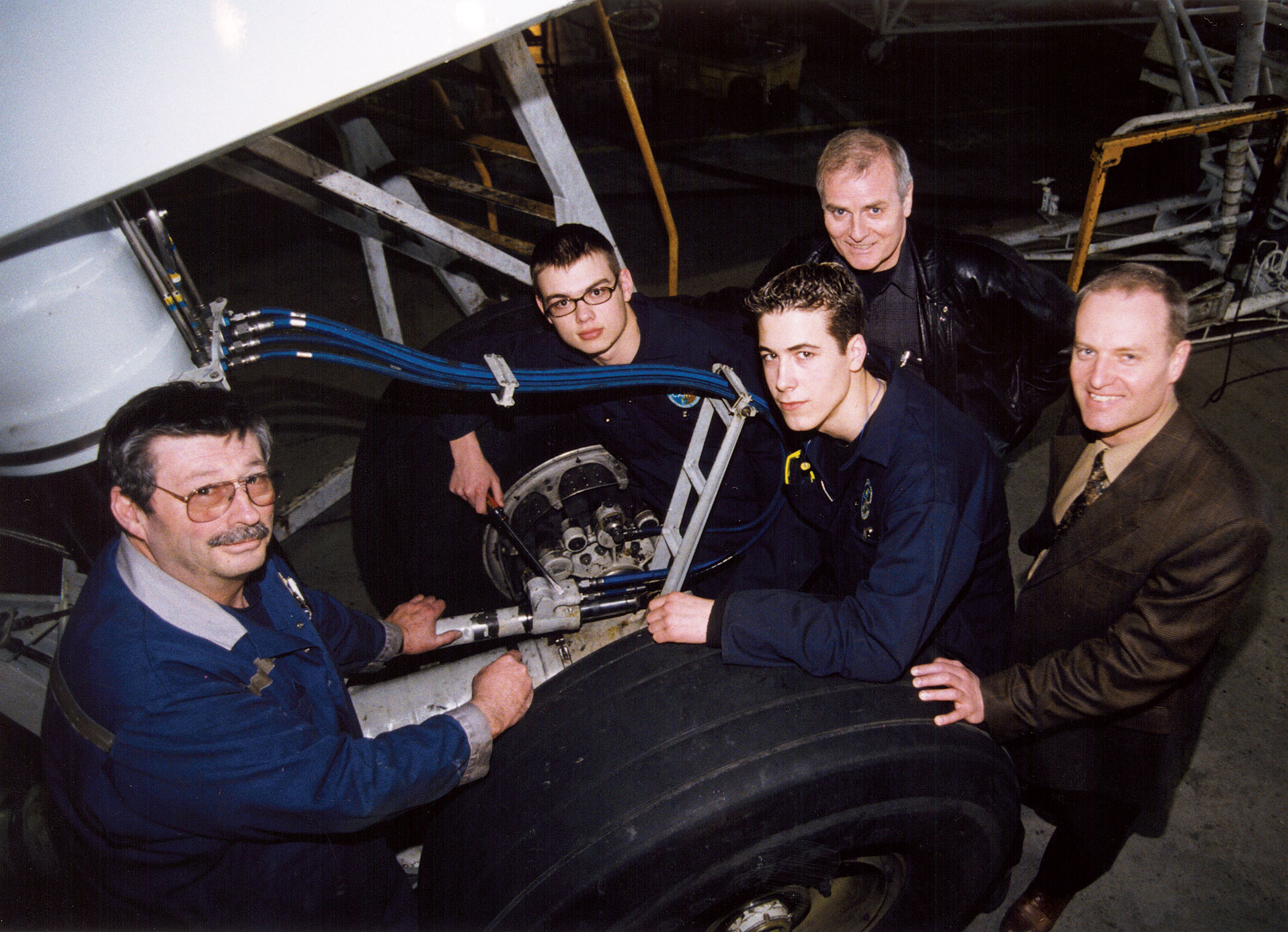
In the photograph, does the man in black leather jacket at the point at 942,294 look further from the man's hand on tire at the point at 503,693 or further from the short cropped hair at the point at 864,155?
the man's hand on tire at the point at 503,693

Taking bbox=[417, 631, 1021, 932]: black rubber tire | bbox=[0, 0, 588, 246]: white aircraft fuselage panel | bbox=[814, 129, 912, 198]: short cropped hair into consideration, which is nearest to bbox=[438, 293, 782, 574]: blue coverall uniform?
bbox=[814, 129, 912, 198]: short cropped hair

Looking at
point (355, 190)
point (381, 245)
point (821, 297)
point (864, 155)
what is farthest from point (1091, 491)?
point (381, 245)

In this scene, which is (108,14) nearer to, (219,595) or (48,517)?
(219,595)

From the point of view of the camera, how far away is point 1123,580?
1512mm

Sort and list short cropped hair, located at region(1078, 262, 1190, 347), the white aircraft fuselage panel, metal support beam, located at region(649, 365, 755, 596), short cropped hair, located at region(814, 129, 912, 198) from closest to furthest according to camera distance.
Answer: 1. the white aircraft fuselage panel
2. short cropped hair, located at region(1078, 262, 1190, 347)
3. metal support beam, located at region(649, 365, 755, 596)
4. short cropped hair, located at region(814, 129, 912, 198)

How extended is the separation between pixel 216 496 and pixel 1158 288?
5.85ft

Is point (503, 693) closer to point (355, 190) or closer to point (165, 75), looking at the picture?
point (165, 75)

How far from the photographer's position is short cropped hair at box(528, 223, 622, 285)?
2.07 metres

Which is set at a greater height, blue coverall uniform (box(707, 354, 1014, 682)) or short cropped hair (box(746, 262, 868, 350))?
short cropped hair (box(746, 262, 868, 350))

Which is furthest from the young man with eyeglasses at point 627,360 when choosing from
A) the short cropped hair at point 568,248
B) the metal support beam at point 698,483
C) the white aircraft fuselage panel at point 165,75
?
the white aircraft fuselage panel at point 165,75

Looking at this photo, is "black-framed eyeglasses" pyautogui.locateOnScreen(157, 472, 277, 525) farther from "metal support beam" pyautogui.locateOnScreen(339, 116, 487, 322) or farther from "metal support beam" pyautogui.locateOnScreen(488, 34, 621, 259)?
"metal support beam" pyautogui.locateOnScreen(339, 116, 487, 322)

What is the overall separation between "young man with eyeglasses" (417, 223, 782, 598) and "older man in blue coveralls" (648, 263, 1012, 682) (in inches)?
19.6

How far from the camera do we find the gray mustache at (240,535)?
1.33m

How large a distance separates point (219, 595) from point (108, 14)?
38.0 inches
